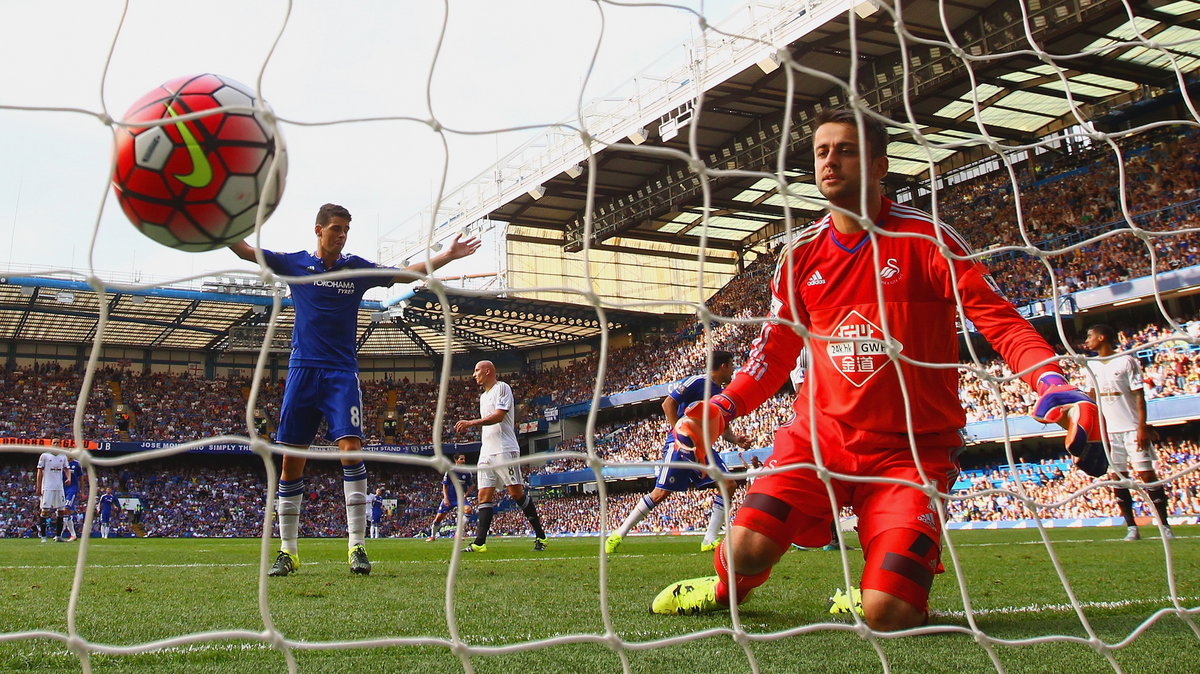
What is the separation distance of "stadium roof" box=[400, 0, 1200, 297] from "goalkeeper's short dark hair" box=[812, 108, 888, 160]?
10599mm

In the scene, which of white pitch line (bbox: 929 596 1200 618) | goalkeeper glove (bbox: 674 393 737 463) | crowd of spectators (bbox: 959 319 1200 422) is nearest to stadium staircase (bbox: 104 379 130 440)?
crowd of spectators (bbox: 959 319 1200 422)

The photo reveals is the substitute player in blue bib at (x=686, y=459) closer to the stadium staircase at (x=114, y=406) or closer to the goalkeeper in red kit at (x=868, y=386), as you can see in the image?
the goalkeeper in red kit at (x=868, y=386)

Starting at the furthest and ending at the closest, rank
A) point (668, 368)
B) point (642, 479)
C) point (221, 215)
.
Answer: point (642, 479)
point (668, 368)
point (221, 215)

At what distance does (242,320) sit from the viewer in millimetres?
33781

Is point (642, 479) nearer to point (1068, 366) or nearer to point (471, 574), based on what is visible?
point (1068, 366)

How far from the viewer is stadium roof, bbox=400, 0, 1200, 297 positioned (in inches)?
687

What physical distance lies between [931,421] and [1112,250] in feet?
65.9

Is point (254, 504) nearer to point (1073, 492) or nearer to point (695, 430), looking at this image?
point (1073, 492)

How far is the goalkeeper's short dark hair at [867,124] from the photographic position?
3.31 meters

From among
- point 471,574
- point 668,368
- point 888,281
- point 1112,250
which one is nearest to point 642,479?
point 668,368

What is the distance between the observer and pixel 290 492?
550cm

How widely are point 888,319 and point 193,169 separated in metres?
2.54

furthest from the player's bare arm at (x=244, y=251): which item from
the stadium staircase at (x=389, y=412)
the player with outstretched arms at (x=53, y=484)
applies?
the stadium staircase at (x=389, y=412)

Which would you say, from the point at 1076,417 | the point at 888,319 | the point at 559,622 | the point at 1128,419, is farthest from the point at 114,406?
the point at 1076,417
